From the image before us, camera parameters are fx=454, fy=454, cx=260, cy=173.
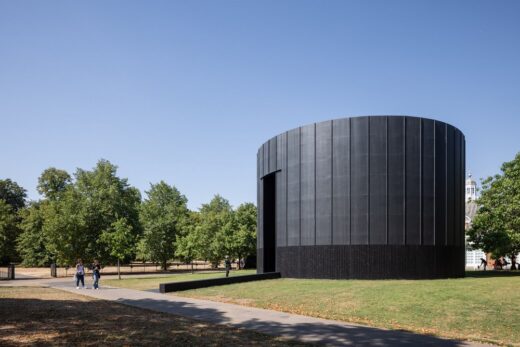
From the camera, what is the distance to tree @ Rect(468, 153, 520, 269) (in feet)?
131

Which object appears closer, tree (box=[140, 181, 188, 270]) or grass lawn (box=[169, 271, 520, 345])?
grass lawn (box=[169, 271, 520, 345])

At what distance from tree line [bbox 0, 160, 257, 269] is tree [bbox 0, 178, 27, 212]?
30.5m

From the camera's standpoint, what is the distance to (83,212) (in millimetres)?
51344

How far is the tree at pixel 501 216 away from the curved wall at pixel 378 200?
28.3 ft

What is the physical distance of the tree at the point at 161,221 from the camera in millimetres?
60688

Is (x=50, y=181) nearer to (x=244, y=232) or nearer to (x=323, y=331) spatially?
(x=244, y=232)

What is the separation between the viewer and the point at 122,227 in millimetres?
43656

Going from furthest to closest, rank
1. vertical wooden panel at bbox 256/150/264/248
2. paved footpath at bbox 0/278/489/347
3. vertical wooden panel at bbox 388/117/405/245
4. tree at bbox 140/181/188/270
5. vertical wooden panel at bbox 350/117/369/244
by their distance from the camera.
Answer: tree at bbox 140/181/188/270 → vertical wooden panel at bbox 256/150/264/248 → vertical wooden panel at bbox 350/117/369/244 → vertical wooden panel at bbox 388/117/405/245 → paved footpath at bbox 0/278/489/347

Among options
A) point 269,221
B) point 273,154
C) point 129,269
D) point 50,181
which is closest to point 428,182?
point 273,154

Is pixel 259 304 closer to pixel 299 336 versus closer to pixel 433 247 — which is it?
pixel 299 336

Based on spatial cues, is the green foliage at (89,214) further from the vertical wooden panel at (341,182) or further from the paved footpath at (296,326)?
the paved footpath at (296,326)

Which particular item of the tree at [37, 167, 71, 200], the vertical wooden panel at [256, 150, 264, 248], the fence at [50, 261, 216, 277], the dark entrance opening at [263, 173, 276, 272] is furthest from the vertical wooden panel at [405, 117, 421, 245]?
the tree at [37, 167, 71, 200]

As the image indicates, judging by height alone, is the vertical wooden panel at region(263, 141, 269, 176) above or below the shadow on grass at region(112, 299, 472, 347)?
above

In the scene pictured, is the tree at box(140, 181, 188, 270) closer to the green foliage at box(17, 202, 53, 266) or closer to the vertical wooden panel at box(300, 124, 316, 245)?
the green foliage at box(17, 202, 53, 266)
